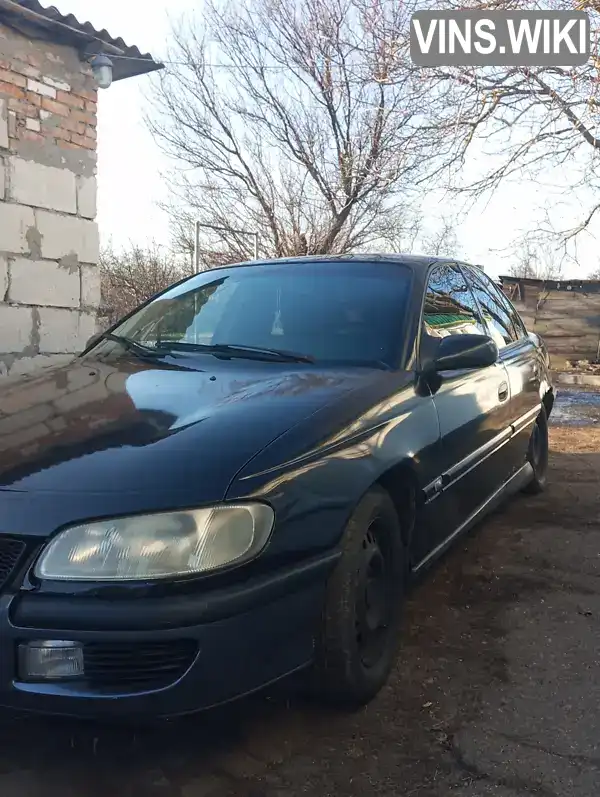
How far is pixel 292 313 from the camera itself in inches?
128

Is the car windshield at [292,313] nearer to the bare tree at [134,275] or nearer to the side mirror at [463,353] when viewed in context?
the side mirror at [463,353]

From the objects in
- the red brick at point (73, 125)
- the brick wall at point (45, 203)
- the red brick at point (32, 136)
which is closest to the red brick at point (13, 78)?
the brick wall at point (45, 203)

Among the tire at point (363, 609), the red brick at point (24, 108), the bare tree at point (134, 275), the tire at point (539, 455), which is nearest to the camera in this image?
the tire at point (363, 609)

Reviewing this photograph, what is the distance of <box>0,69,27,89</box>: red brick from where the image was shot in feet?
19.5

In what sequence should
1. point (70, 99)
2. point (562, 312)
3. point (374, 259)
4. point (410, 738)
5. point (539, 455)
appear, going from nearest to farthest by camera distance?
point (410, 738) < point (374, 259) < point (539, 455) < point (70, 99) < point (562, 312)

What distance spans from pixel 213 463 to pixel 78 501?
354 millimetres

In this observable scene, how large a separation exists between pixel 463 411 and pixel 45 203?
4.67 metres

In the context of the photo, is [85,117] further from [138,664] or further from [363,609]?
[138,664]

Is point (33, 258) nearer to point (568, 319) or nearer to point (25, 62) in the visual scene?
point (25, 62)

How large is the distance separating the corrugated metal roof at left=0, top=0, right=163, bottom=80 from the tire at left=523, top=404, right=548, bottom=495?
487 cm

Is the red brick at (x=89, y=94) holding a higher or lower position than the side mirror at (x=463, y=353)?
higher

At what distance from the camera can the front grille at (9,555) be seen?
1.80m

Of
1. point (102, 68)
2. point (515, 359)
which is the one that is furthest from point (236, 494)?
point (102, 68)

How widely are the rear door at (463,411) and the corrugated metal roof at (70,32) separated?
4258mm
